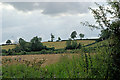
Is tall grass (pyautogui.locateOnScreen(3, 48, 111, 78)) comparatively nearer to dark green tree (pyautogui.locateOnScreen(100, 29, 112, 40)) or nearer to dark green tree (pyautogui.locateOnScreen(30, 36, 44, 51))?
dark green tree (pyautogui.locateOnScreen(100, 29, 112, 40))

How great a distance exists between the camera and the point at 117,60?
4031mm

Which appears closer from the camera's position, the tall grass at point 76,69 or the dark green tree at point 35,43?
the tall grass at point 76,69

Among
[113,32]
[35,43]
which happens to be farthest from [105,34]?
[35,43]

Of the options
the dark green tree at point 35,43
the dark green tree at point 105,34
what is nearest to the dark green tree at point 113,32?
the dark green tree at point 105,34

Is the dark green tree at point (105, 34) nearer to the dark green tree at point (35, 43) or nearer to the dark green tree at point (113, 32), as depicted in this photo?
the dark green tree at point (113, 32)

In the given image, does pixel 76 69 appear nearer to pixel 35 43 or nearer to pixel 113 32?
pixel 113 32

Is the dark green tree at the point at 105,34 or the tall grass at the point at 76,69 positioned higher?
the dark green tree at the point at 105,34

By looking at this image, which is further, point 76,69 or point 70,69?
point 70,69

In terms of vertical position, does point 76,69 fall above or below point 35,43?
below

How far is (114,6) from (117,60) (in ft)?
4.55

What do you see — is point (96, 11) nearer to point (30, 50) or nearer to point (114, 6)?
point (114, 6)

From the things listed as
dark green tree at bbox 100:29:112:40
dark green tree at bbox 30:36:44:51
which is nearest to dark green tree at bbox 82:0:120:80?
dark green tree at bbox 100:29:112:40

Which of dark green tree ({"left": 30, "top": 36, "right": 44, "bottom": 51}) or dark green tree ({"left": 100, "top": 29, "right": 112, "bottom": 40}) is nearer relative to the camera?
dark green tree ({"left": 100, "top": 29, "right": 112, "bottom": 40})

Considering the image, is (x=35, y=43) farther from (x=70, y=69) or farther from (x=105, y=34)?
(x=105, y=34)
